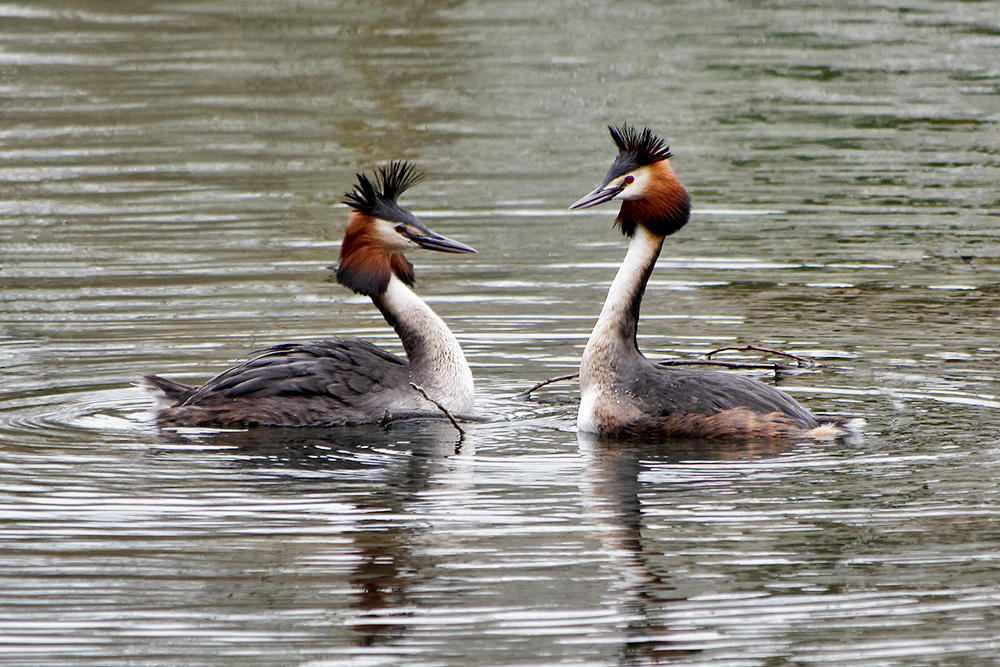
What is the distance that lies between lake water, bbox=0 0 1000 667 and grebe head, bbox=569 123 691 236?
3.63 feet

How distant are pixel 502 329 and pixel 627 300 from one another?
2.09m

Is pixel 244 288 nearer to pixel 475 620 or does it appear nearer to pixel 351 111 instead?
pixel 475 620

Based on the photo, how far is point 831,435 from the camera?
766 centimetres

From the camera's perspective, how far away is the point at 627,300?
A: 8273 mm

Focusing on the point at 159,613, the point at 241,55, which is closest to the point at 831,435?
the point at 159,613

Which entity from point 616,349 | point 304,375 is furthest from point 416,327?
point 616,349

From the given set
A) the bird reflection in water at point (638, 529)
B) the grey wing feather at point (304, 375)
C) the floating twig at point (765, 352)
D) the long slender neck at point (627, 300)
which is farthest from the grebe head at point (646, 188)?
the grey wing feather at point (304, 375)

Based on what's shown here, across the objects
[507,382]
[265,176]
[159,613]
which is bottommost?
[159,613]

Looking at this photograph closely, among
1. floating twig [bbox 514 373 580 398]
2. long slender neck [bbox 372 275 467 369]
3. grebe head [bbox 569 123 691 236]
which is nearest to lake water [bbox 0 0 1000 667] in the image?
floating twig [bbox 514 373 580 398]

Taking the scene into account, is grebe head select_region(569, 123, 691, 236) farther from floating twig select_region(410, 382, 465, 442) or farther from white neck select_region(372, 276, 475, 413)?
floating twig select_region(410, 382, 465, 442)

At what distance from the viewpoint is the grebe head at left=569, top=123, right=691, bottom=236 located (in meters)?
8.22

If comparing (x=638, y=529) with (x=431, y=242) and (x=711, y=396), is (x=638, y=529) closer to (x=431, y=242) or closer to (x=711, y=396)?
(x=711, y=396)

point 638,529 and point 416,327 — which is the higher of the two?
point 416,327

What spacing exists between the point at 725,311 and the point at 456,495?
13.1 feet
